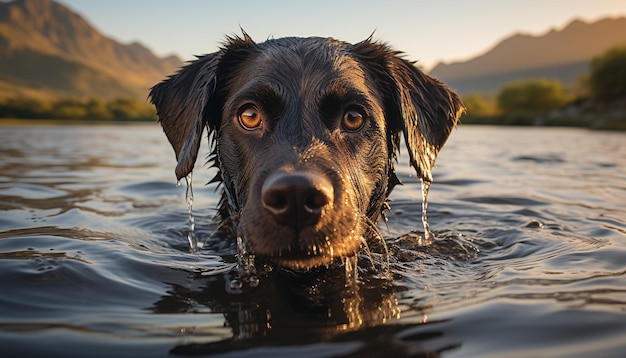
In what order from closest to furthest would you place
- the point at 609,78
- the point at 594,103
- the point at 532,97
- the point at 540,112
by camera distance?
the point at 609,78 < the point at 594,103 < the point at 540,112 < the point at 532,97

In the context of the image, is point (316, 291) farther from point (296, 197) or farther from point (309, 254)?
point (296, 197)

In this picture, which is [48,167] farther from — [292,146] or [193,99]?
[292,146]

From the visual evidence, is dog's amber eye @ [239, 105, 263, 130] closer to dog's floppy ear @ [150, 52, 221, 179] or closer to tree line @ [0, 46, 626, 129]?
dog's floppy ear @ [150, 52, 221, 179]

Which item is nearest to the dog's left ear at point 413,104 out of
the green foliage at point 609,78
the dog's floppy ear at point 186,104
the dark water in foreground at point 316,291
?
the dark water in foreground at point 316,291


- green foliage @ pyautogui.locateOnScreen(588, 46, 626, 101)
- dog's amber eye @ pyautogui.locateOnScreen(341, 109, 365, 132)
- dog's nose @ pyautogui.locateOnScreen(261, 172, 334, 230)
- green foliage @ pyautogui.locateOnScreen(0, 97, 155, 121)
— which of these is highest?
green foliage @ pyautogui.locateOnScreen(588, 46, 626, 101)

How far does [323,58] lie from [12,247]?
9.92 feet

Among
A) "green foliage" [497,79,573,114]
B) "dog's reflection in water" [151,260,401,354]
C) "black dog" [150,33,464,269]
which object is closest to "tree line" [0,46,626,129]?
"green foliage" [497,79,573,114]

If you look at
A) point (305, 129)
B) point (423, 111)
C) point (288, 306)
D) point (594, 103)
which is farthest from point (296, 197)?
point (594, 103)

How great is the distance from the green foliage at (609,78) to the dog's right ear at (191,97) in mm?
74276

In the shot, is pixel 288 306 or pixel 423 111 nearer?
pixel 288 306

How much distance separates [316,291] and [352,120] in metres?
1.37

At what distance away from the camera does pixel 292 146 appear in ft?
12.0

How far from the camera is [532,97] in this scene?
9662cm

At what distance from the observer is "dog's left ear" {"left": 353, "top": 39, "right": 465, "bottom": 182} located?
Result: 16.4 ft
